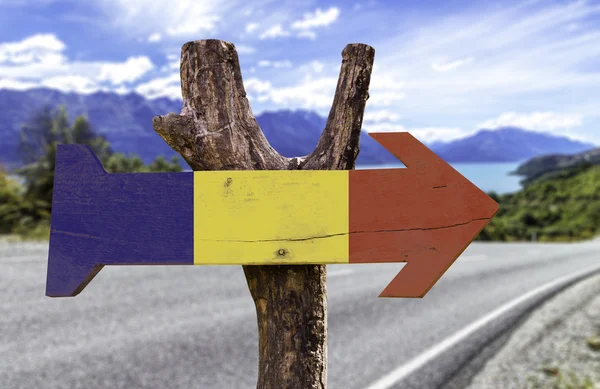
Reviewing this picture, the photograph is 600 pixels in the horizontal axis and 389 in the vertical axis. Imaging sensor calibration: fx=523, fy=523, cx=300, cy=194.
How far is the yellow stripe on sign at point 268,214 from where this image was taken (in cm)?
170

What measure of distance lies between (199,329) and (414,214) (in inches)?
175

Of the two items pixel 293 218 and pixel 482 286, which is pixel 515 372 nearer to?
pixel 293 218

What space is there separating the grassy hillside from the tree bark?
20218mm

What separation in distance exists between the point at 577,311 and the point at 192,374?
5193 mm

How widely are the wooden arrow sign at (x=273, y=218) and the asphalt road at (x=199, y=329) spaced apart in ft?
9.12

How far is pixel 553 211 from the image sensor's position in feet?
132

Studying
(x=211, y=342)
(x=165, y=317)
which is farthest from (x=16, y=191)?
(x=211, y=342)

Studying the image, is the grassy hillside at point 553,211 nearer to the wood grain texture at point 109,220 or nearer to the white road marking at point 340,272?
the white road marking at point 340,272

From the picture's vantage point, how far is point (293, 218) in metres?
1.71

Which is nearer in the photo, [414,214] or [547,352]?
[414,214]

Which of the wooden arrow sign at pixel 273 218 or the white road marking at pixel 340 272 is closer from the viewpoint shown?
the wooden arrow sign at pixel 273 218

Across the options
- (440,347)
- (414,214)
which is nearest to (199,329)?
(440,347)

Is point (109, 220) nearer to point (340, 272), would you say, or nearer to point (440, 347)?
point (440, 347)

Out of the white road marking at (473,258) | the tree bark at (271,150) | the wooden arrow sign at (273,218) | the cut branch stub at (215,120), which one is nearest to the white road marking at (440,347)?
the tree bark at (271,150)
